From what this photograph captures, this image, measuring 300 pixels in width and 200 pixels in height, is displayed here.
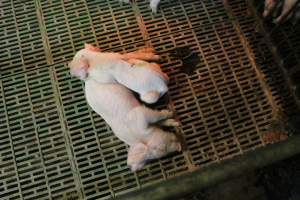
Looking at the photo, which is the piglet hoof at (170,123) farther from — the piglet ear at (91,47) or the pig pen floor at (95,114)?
the piglet ear at (91,47)

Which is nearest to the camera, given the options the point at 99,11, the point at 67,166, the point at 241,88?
the point at 67,166

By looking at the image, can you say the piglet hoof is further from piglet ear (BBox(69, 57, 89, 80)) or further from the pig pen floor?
piglet ear (BBox(69, 57, 89, 80))

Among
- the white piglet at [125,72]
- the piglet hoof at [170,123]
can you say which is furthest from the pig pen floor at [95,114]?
the white piglet at [125,72]

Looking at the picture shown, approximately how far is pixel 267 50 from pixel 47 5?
1.62 meters

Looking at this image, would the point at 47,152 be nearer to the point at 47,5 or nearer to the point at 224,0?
the point at 47,5

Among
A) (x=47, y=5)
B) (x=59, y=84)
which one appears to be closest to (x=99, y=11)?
(x=47, y=5)

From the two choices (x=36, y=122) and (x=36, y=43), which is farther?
(x=36, y=43)

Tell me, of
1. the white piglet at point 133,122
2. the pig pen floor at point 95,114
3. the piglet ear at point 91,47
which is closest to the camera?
the white piglet at point 133,122

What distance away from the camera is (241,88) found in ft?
9.24

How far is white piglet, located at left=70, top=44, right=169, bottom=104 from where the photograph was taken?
8.30 ft

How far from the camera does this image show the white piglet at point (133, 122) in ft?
8.18

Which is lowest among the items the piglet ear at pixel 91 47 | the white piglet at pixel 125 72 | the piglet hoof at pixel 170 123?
the piglet hoof at pixel 170 123

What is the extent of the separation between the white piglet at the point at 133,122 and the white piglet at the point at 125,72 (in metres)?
0.06

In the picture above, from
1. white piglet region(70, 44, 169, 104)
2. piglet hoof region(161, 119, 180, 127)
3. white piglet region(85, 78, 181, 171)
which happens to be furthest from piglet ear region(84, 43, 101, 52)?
piglet hoof region(161, 119, 180, 127)
